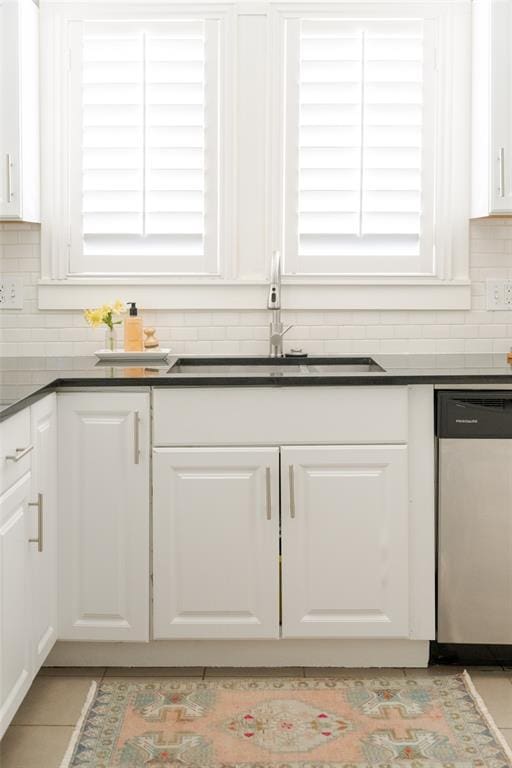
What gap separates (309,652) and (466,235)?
165 cm

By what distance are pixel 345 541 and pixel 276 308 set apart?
940 mm

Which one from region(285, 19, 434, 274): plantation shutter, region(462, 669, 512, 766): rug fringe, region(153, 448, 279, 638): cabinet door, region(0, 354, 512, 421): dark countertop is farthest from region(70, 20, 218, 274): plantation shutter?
region(462, 669, 512, 766): rug fringe

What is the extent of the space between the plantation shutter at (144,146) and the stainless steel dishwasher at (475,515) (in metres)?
1.21

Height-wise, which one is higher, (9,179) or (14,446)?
(9,179)

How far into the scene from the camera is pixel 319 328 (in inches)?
148

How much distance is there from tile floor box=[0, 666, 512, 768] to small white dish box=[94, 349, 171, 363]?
106 cm

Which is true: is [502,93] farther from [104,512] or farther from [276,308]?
[104,512]

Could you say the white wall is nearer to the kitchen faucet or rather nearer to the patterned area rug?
the kitchen faucet

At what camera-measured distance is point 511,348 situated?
3.77 meters

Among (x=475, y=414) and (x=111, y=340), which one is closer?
(x=475, y=414)

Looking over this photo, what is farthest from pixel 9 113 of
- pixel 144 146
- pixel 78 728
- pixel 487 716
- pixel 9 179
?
pixel 487 716

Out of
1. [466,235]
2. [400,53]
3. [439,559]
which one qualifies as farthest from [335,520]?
[400,53]

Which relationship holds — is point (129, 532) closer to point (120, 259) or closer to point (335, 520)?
point (335, 520)

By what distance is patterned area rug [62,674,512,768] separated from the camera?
2.58 m
